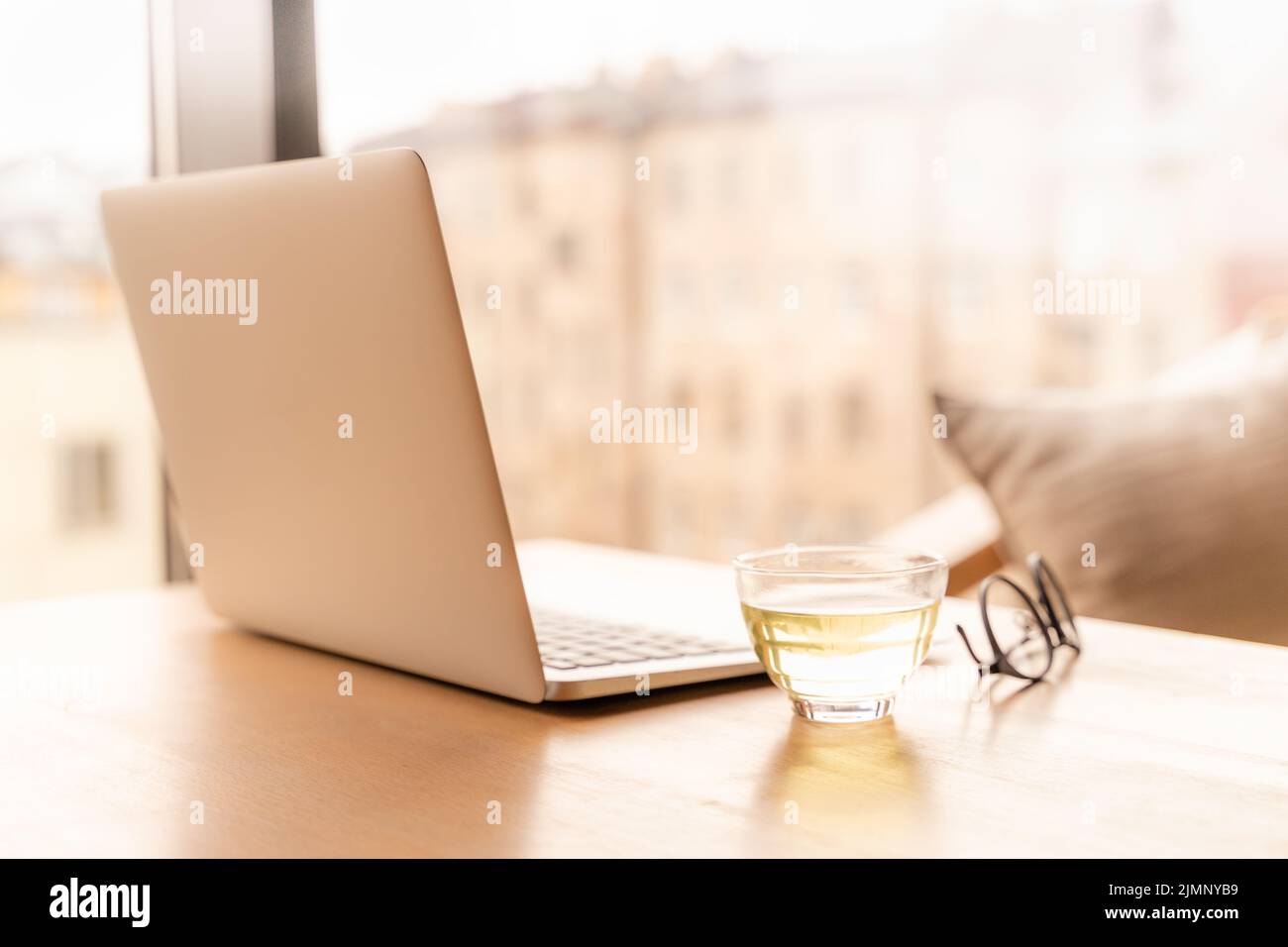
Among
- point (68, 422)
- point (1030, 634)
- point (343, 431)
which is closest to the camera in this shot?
point (343, 431)

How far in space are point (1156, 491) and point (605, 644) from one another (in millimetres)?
863

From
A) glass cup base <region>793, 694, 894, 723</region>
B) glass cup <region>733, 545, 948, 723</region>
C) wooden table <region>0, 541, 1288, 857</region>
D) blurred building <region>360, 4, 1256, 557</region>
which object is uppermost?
blurred building <region>360, 4, 1256, 557</region>

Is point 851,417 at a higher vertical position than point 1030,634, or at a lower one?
higher

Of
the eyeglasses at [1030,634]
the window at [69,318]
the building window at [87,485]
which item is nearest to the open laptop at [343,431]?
the eyeglasses at [1030,634]

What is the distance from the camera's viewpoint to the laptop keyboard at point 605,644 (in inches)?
31.6

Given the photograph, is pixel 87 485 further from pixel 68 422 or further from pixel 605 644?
pixel 605 644

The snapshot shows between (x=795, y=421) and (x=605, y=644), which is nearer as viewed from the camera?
(x=605, y=644)

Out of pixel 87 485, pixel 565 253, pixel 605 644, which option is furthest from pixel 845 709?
pixel 565 253

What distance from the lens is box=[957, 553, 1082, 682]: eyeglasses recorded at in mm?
822

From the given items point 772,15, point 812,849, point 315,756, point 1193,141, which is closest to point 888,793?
point 812,849

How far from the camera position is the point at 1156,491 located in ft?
4.78

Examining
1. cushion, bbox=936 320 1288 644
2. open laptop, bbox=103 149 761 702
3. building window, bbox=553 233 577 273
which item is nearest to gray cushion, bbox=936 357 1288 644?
cushion, bbox=936 320 1288 644

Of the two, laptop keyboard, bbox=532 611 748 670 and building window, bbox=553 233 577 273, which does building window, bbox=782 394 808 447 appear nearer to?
building window, bbox=553 233 577 273

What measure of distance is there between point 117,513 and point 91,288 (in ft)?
1.07
